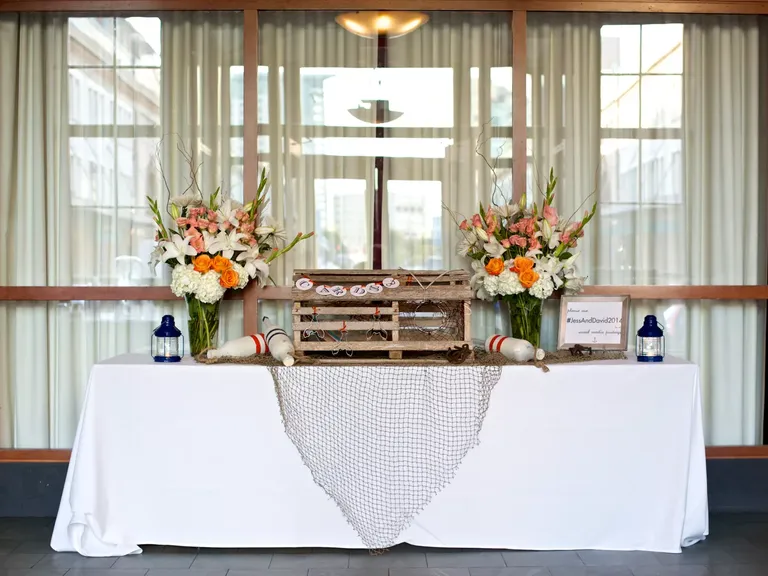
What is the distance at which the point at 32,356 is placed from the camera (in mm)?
3465

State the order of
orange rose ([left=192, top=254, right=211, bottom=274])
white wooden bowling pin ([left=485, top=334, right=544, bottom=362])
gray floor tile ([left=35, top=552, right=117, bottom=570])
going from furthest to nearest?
orange rose ([left=192, top=254, right=211, bottom=274]) → white wooden bowling pin ([left=485, top=334, right=544, bottom=362]) → gray floor tile ([left=35, top=552, right=117, bottom=570])

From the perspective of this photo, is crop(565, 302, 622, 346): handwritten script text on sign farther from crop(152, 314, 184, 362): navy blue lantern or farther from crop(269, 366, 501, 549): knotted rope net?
crop(152, 314, 184, 362): navy blue lantern

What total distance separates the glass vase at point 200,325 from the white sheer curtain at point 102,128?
0.28m

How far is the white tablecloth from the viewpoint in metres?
2.78

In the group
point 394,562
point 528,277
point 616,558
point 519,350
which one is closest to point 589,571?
point 616,558

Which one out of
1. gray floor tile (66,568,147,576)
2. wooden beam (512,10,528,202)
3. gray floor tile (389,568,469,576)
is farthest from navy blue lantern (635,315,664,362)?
gray floor tile (66,568,147,576)

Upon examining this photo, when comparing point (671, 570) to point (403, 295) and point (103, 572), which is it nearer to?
point (403, 295)

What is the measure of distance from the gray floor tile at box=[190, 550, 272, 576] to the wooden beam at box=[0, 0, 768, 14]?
223cm

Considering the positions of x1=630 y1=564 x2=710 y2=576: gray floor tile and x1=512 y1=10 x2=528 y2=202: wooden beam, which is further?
x1=512 y1=10 x2=528 y2=202: wooden beam

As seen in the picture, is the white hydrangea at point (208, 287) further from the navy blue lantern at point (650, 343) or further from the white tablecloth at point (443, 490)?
the navy blue lantern at point (650, 343)

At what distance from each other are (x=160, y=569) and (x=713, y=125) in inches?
114

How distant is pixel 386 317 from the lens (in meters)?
3.01

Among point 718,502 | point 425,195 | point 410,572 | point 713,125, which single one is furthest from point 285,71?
point 718,502

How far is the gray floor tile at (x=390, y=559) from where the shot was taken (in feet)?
8.94
